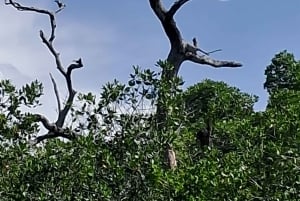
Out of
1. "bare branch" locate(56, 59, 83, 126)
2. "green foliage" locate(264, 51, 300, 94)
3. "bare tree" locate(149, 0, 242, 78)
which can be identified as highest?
"green foliage" locate(264, 51, 300, 94)

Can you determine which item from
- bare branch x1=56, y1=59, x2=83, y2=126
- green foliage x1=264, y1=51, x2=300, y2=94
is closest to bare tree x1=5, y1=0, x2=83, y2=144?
bare branch x1=56, y1=59, x2=83, y2=126

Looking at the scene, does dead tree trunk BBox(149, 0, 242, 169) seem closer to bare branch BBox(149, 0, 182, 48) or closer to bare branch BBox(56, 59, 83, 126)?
bare branch BBox(149, 0, 182, 48)

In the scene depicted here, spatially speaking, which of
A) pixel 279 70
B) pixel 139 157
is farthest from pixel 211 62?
pixel 279 70

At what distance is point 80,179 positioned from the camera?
4094mm

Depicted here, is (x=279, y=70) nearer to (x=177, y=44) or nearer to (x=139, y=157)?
(x=177, y=44)

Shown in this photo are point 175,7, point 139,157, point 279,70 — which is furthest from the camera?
point 279,70

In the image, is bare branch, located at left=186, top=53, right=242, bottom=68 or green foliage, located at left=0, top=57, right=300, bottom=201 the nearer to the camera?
green foliage, located at left=0, top=57, right=300, bottom=201

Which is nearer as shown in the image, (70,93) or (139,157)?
(139,157)

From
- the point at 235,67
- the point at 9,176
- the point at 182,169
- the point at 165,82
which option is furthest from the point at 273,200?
the point at 235,67

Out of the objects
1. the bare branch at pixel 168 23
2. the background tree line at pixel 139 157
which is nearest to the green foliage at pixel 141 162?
the background tree line at pixel 139 157

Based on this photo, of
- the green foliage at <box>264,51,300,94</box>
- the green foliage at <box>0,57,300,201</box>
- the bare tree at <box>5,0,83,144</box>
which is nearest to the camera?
the green foliage at <box>0,57,300,201</box>

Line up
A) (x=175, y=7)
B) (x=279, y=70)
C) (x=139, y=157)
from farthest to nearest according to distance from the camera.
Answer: (x=279, y=70) < (x=175, y=7) < (x=139, y=157)

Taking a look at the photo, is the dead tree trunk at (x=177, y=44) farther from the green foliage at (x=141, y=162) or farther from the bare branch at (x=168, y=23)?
the green foliage at (x=141, y=162)

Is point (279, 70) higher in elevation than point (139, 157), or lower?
higher
